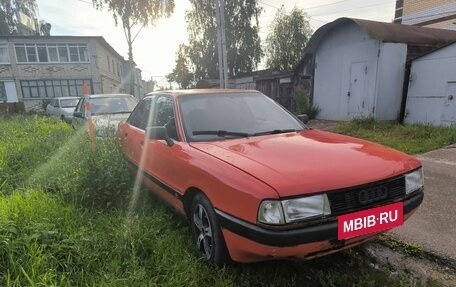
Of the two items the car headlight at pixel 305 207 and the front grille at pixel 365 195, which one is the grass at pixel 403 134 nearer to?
the front grille at pixel 365 195

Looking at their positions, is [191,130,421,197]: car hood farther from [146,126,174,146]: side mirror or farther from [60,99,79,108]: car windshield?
[60,99,79,108]: car windshield

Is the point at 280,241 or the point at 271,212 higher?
the point at 271,212

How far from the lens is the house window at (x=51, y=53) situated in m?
26.8

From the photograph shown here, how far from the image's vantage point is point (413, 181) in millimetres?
2543

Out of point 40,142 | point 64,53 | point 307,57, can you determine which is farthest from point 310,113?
point 64,53

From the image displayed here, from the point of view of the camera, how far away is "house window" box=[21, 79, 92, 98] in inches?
1067

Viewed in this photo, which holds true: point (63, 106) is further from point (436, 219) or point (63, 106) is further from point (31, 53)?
point (31, 53)

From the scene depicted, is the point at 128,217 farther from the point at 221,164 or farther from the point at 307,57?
the point at 307,57

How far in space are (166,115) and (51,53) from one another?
28459 millimetres

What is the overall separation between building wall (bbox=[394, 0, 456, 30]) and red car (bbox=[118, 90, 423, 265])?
55.0 ft

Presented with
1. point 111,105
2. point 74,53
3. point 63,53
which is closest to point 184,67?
point 74,53

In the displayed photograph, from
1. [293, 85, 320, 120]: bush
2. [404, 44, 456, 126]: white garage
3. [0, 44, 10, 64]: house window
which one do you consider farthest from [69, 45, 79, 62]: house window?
[404, 44, 456, 126]: white garage

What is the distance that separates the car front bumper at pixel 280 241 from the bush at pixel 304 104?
1117 cm

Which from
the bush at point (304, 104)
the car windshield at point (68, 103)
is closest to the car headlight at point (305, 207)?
the bush at point (304, 104)
